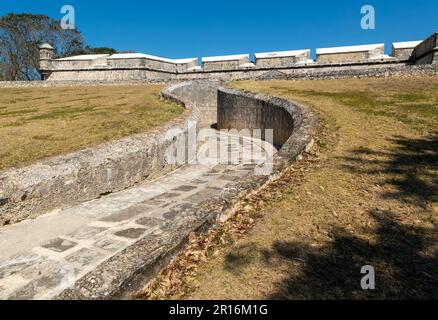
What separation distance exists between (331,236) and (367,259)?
48cm

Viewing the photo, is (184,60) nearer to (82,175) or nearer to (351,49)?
(351,49)

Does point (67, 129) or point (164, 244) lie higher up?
point (67, 129)

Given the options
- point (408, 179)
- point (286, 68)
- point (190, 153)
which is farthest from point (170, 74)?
point (408, 179)

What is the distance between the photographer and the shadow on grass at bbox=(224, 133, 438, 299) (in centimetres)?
241

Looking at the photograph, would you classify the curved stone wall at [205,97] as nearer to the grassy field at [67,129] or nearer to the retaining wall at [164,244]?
the grassy field at [67,129]

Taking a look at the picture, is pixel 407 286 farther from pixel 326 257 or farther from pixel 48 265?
pixel 48 265

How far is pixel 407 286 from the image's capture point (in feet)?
7.88

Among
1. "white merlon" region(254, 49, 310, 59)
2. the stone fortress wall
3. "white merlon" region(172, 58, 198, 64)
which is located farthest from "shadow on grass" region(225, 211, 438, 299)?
"white merlon" region(172, 58, 198, 64)

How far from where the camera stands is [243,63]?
35938mm

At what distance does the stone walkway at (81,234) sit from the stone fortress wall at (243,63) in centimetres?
1758

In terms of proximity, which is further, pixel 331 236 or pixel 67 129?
pixel 67 129

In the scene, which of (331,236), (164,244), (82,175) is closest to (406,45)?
(331,236)

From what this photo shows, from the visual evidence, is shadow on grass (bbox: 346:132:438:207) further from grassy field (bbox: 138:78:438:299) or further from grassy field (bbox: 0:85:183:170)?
grassy field (bbox: 0:85:183:170)
